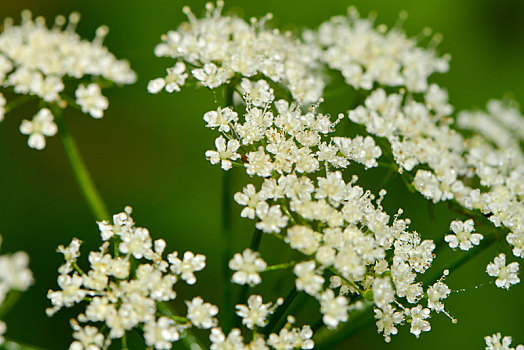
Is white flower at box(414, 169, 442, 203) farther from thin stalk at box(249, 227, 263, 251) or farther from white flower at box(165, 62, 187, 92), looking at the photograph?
white flower at box(165, 62, 187, 92)

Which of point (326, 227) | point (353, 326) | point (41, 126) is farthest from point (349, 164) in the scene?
point (41, 126)

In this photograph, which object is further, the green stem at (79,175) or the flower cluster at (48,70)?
the green stem at (79,175)

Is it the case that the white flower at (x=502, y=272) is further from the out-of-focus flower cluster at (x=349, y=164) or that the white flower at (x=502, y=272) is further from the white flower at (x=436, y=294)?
the white flower at (x=436, y=294)

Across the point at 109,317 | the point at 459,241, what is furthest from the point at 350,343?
the point at 109,317

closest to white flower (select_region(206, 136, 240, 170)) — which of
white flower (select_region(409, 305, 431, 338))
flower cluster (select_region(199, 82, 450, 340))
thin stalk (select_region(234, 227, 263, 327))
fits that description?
flower cluster (select_region(199, 82, 450, 340))

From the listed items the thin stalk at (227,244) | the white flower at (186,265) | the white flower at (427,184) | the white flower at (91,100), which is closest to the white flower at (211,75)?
the thin stalk at (227,244)

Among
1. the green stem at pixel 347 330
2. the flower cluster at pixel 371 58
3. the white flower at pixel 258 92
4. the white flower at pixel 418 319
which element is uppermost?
the flower cluster at pixel 371 58

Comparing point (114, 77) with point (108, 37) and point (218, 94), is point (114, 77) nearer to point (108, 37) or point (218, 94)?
point (218, 94)
